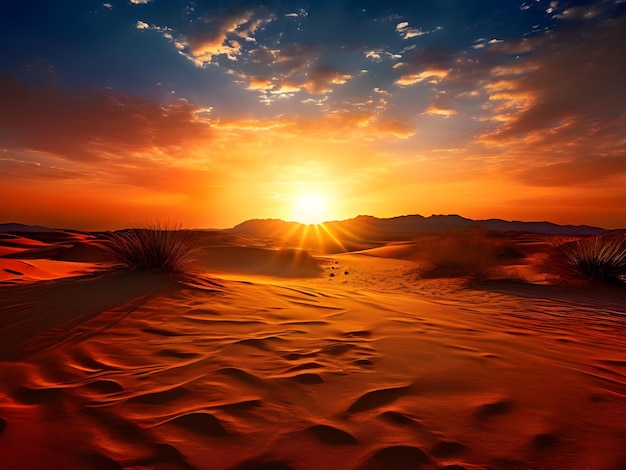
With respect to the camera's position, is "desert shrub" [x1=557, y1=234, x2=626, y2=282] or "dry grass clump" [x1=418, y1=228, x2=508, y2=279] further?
"dry grass clump" [x1=418, y1=228, x2=508, y2=279]

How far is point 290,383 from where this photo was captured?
2281 millimetres

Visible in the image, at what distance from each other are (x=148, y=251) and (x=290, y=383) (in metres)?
4.33

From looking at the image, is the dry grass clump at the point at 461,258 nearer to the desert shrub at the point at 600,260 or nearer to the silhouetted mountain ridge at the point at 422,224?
the desert shrub at the point at 600,260

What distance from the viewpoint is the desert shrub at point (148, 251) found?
5637 mm

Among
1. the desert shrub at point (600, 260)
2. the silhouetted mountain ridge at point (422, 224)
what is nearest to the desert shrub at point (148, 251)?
the desert shrub at point (600, 260)

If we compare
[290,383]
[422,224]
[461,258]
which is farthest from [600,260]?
[422,224]

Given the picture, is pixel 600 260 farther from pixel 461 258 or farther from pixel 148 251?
pixel 148 251

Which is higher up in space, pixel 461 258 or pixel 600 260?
pixel 600 260

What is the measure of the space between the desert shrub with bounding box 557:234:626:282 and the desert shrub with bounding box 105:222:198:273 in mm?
9464

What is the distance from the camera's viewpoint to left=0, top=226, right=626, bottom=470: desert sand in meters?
1.58

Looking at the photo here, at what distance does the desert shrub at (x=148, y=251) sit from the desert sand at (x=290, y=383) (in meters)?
0.74

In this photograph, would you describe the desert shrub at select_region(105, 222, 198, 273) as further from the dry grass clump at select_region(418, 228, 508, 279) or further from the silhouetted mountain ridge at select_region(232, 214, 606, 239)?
the silhouetted mountain ridge at select_region(232, 214, 606, 239)

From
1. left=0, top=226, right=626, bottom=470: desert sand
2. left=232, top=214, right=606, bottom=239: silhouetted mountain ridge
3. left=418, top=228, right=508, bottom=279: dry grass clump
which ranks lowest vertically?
left=0, top=226, right=626, bottom=470: desert sand

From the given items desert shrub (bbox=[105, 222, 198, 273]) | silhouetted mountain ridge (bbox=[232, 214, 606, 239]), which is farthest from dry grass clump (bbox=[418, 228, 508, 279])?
silhouetted mountain ridge (bbox=[232, 214, 606, 239])
